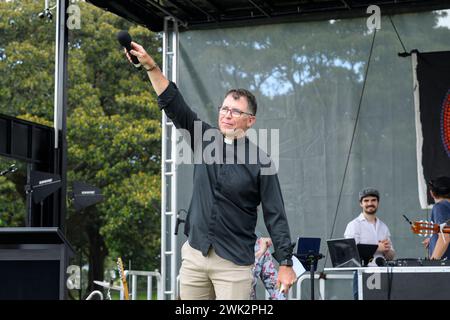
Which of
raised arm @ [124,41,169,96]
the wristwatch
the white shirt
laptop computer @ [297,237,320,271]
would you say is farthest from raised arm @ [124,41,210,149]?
the white shirt

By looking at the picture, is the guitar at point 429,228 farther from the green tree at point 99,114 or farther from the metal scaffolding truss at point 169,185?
the green tree at point 99,114

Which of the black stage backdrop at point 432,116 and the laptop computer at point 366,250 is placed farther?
the black stage backdrop at point 432,116

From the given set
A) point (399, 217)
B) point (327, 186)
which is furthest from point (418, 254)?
point (327, 186)

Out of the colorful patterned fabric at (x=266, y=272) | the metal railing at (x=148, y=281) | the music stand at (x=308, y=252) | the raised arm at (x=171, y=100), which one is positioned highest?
the raised arm at (x=171, y=100)

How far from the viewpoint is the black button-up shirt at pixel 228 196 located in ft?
12.6

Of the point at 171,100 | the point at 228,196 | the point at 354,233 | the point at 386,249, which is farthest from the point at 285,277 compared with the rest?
the point at 354,233

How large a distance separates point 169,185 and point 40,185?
192 centimetres

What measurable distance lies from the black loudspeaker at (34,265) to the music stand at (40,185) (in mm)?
7426

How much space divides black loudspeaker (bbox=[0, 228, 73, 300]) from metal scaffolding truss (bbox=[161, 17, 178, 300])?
26.4 feet

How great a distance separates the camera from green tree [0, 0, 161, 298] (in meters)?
24.9

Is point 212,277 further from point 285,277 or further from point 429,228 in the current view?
point 429,228

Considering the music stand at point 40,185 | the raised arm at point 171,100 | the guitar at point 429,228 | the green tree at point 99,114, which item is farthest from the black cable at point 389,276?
the green tree at point 99,114

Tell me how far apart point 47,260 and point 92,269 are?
25.1m
